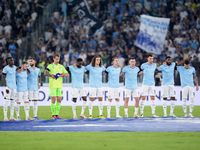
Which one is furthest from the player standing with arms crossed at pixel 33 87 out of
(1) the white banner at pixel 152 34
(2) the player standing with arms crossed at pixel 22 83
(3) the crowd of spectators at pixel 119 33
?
(1) the white banner at pixel 152 34

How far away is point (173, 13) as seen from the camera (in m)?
26.1

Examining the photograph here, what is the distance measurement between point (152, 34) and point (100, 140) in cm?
1580

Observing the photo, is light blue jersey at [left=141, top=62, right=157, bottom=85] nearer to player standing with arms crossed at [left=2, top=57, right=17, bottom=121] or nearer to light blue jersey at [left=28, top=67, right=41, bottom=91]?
light blue jersey at [left=28, top=67, right=41, bottom=91]

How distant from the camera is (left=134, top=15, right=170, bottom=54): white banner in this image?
24156 millimetres

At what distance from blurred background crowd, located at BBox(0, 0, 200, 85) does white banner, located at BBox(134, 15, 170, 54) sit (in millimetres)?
430

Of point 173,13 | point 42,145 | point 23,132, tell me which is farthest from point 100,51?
point 42,145

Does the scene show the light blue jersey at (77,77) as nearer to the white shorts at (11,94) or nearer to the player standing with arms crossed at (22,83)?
the player standing with arms crossed at (22,83)

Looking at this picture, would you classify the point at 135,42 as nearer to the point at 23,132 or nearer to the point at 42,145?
the point at 23,132

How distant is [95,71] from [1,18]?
13.0 meters

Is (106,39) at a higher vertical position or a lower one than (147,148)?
higher

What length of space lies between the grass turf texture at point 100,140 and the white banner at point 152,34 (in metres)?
14.2

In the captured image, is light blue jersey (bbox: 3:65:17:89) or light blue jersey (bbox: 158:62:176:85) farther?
light blue jersey (bbox: 158:62:176:85)

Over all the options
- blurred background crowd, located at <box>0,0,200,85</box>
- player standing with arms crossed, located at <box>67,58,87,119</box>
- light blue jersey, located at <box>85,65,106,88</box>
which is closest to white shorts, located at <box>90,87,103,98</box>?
light blue jersey, located at <box>85,65,106,88</box>

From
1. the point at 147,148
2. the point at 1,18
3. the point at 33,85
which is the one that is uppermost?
the point at 1,18
